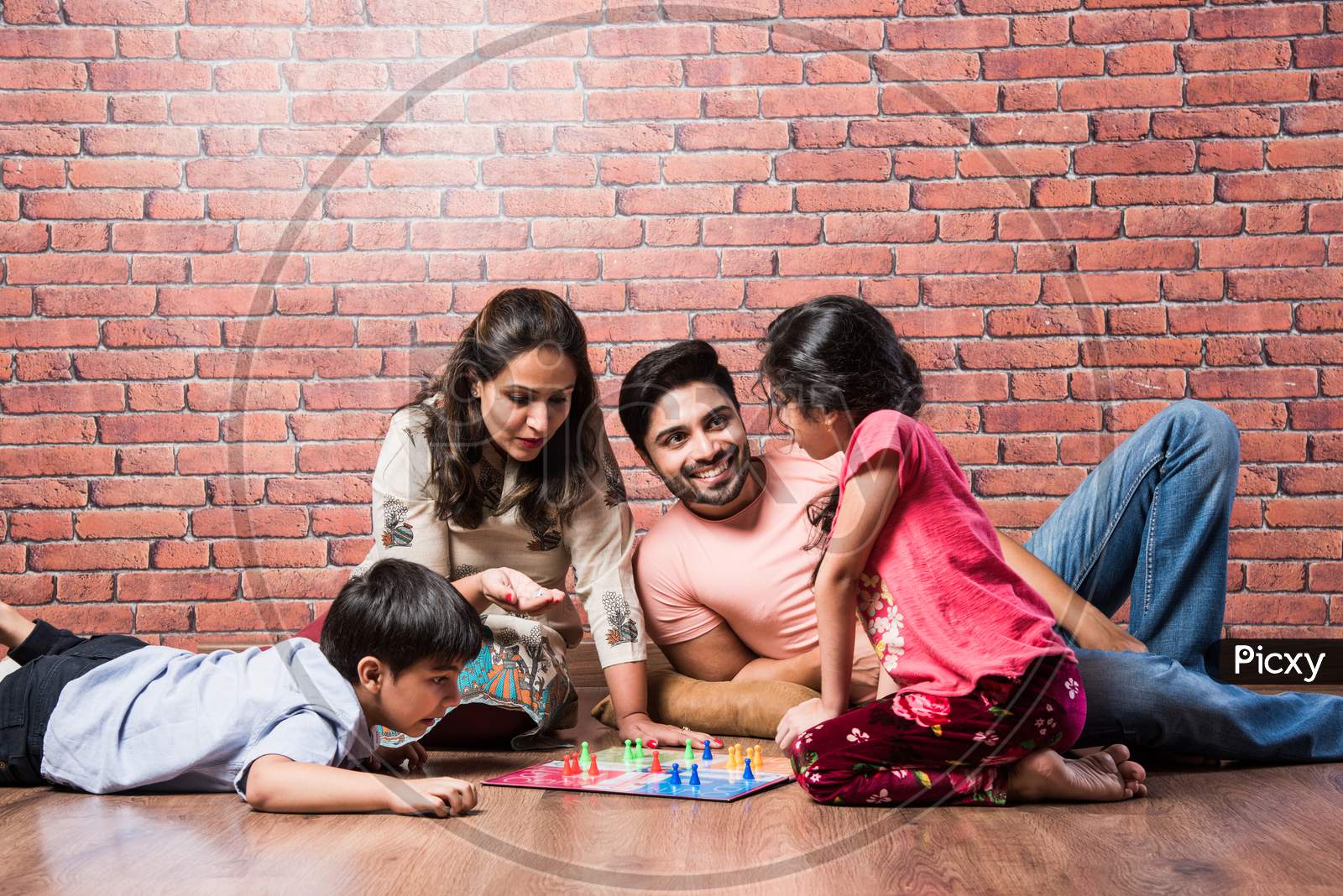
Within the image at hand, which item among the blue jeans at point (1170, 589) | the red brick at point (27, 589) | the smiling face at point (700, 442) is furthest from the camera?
the red brick at point (27, 589)

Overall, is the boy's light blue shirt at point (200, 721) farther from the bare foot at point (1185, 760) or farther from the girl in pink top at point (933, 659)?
the bare foot at point (1185, 760)

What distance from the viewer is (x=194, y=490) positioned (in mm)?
2668

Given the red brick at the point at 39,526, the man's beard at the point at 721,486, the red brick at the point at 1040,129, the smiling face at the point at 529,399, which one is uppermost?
Result: the red brick at the point at 1040,129

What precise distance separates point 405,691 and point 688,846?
464mm

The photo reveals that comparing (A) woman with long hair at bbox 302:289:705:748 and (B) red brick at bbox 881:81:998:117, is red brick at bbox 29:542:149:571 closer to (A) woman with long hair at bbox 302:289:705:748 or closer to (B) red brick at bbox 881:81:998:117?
(A) woman with long hair at bbox 302:289:705:748

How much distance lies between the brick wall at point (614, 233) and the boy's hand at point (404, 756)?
3.43ft

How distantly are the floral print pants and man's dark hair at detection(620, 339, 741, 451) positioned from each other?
75 centimetres

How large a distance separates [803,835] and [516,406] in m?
0.85

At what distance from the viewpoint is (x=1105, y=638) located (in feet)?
5.70

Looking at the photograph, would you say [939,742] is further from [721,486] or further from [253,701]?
[253,701]

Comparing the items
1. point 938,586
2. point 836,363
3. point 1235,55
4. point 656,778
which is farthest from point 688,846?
point 1235,55

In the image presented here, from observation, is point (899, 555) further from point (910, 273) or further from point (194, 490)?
point (194, 490)

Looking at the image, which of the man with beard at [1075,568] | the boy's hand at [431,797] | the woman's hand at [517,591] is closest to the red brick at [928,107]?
the man with beard at [1075,568]

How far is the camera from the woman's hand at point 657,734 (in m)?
1.76
